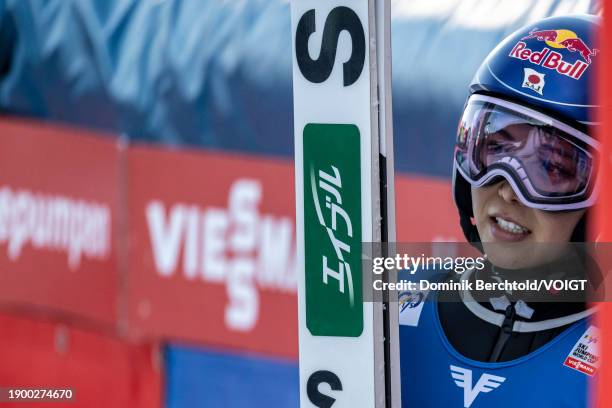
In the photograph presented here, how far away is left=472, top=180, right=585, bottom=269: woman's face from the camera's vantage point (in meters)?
1.86

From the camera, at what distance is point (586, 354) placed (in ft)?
6.33

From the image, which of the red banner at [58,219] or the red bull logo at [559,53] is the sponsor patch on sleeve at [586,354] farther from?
the red banner at [58,219]

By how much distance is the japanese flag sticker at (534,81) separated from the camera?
189 centimetres

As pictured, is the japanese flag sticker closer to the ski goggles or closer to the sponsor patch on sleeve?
the ski goggles

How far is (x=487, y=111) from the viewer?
6.48 feet

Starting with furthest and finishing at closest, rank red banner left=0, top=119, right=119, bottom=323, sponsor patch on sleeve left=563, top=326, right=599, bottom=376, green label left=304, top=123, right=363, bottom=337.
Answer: red banner left=0, top=119, right=119, bottom=323
sponsor patch on sleeve left=563, top=326, right=599, bottom=376
green label left=304, top=123, right=363, bottom=337

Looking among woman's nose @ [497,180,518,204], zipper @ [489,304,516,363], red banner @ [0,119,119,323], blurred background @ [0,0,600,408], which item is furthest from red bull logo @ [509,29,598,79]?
red banner @ [0,119,119,323]

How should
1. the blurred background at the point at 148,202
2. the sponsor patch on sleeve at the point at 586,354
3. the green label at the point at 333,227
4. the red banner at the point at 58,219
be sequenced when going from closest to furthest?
1. the green label at the point at 333,227
2. the sponsor patch on sleeve at the point at 586,354
3. the blurred background at the point at 148,202
4. the red banner at the point at 58,219

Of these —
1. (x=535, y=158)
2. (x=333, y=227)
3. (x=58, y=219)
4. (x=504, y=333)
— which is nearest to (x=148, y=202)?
(x=58, y=219)

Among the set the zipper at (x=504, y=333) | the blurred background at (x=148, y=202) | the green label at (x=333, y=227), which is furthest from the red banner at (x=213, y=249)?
the green label at (x=333, y=227)

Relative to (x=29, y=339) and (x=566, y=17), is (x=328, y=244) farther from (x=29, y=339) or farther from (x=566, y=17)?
(x=29, y=339)

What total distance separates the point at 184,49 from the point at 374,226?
2306mm
